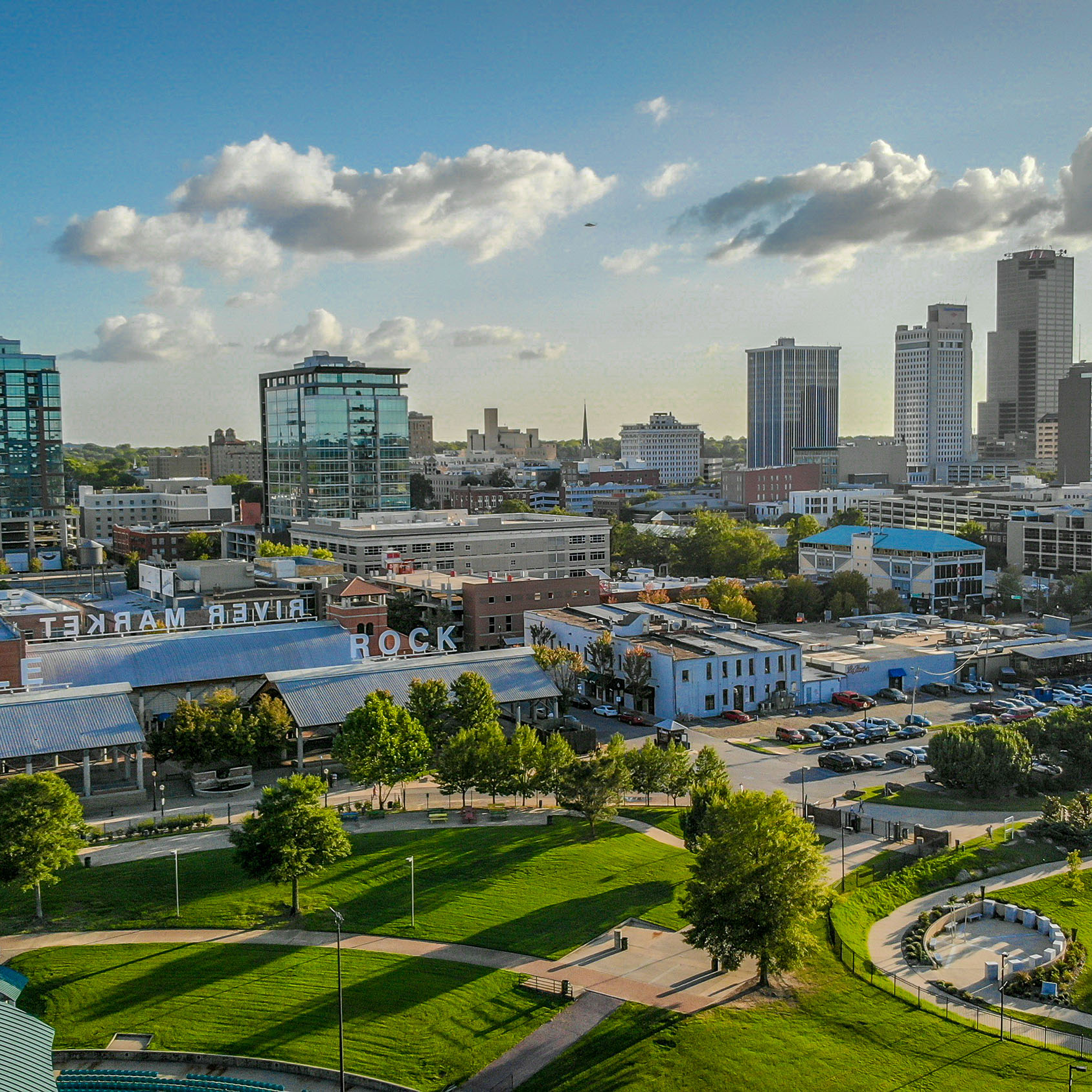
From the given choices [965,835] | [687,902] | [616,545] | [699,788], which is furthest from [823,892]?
[616,545]

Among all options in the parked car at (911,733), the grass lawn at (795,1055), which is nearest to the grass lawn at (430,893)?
the grass lawn at (795,1055)

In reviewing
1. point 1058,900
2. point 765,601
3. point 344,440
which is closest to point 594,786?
point 1058,900

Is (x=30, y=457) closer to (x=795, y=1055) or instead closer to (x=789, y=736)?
(x=789, y=736)

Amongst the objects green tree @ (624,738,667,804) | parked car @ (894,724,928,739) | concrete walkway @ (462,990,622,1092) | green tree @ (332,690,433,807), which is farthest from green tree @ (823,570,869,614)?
concrete walkway @ (462,990,622,1092)

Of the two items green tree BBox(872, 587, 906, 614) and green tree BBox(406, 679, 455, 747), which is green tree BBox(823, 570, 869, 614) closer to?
green tree BBox(872, 587, 906, 614)

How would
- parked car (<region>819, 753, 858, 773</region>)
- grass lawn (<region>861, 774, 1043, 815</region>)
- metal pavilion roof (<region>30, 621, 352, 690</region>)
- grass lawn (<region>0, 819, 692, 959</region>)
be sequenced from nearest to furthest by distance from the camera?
grass lawn (<region>0, 819, 692, 959</region>) < grass lawn (<region>861, 774, 1043, 815</region>) < parked car (<region>819, 753, 858, 773</region>) < metal pavilion roof (<region>30, 621, 352, 690</region>)

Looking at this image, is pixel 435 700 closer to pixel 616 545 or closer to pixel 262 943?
pixel 262 943
